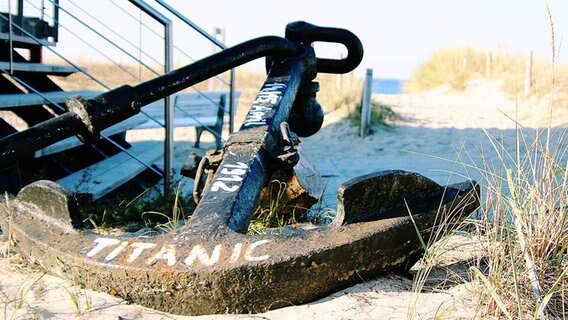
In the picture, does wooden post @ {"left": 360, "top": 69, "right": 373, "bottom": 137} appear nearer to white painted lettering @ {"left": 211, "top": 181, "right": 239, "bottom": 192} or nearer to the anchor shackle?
the anchor shackle

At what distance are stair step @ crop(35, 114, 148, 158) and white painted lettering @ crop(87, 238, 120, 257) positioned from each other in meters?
2.05

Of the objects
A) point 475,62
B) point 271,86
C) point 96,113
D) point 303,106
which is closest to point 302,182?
point 271,86

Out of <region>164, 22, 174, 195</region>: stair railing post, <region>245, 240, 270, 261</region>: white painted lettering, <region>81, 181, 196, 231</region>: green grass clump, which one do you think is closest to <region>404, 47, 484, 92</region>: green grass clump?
<region>164, 22, 174, 195</region>: stair railing post

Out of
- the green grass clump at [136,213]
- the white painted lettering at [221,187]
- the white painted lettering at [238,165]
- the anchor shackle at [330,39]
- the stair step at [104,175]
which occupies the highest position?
the anchor shackle at [330,39]

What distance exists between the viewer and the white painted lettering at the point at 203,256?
2.26 meters

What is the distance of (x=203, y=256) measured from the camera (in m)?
2.28

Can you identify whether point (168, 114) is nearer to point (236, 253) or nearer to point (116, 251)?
point (116, 251)

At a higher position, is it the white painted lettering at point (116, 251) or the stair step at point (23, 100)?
the stair step at point (23, 100)

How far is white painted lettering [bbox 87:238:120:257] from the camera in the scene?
2.41m

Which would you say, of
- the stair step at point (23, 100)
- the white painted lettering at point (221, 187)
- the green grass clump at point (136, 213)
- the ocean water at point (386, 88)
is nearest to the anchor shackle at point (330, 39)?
the green grass clump at point (136, 213)

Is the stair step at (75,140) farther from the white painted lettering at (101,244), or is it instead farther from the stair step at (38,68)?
the white painted lettering at (101,244)

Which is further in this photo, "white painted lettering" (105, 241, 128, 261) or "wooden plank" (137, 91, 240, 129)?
"wooden plank" (137, 91, 240, 129)

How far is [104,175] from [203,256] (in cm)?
300

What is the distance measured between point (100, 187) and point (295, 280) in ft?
8.81
